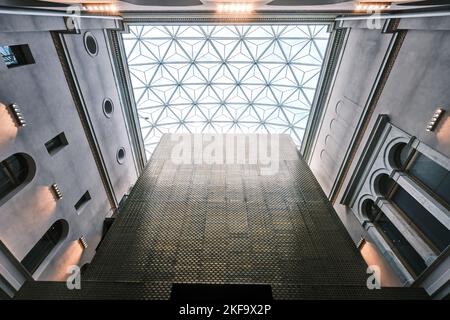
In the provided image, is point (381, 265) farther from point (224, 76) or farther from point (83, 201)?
point (224, 76)

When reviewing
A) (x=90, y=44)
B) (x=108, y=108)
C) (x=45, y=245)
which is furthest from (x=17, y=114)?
(x=108, y=108)

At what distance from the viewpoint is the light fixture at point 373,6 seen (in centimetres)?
1294

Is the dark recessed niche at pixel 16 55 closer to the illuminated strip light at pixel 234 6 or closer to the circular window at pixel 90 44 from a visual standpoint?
the circular window at pixel 90 44

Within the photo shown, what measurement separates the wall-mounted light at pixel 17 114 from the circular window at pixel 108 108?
8064 mm

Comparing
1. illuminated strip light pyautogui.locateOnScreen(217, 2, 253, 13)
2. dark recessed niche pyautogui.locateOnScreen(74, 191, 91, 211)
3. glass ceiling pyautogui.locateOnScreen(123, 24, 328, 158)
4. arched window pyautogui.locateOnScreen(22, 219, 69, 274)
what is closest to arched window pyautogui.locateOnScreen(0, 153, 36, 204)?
arched window pyautogui.locateOnScreen(22, 219, 69, 274)

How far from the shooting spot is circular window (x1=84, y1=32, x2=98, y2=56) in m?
16.5

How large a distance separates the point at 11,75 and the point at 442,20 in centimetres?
1859

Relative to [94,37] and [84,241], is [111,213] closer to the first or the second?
[84,241]

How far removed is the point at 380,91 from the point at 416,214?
24.3ft

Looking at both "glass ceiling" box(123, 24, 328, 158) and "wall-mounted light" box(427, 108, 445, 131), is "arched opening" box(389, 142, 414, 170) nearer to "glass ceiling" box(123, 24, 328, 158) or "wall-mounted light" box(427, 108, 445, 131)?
"wall-mounted light" box(427, 108, 445, 131)

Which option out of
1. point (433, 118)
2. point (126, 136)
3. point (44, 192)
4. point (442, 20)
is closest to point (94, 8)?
point (44, 192)

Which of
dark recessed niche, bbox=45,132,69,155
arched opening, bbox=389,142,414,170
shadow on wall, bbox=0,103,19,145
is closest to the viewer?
shadow on wall, bbox=0,103,19,145

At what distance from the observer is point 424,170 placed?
12.3m

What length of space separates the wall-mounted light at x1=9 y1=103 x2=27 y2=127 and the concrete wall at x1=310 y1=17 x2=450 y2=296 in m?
18.5
